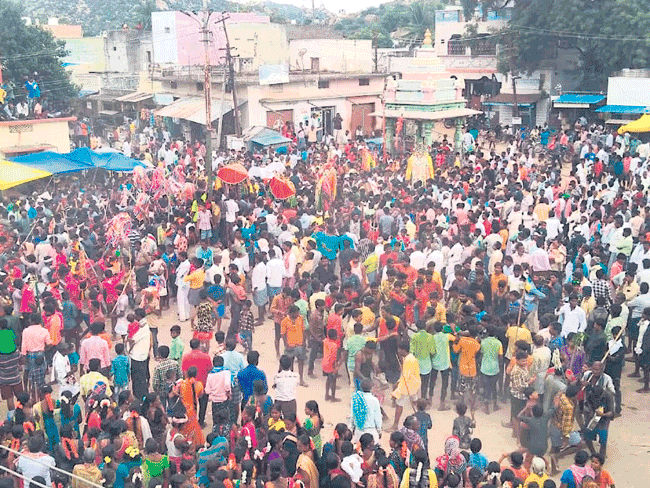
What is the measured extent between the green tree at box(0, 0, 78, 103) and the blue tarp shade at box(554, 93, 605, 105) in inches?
884

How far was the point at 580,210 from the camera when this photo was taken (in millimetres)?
14539

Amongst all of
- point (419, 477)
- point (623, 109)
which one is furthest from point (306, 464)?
point (623, 109)

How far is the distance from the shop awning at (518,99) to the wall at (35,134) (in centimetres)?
2023

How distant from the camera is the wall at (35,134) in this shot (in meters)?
22.1

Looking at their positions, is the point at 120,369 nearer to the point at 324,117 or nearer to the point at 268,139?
the point at 268,139

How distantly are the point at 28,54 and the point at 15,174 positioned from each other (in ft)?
61.6

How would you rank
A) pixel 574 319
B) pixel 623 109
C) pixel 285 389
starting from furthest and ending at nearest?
pixel 623 109, pixel 574 319, pixel 285 389

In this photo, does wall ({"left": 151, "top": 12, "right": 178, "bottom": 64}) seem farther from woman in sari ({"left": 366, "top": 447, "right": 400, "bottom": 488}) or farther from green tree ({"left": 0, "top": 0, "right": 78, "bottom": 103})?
woman in sari ({"left": 366, "top": 447, "right": 400, "bottom": 488})

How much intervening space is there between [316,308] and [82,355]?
9.38 ft

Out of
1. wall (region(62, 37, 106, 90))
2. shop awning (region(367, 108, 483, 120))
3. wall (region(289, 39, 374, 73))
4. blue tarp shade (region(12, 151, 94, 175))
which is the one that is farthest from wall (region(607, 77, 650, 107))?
wall (region(62, 37, 106, 90))

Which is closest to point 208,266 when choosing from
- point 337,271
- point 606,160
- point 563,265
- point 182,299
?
point 182,299

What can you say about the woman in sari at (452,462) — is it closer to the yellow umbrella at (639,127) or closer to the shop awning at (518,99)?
the yellow umbrella at (639,127)

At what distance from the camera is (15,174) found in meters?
16.8

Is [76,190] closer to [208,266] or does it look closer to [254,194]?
[254,194]
